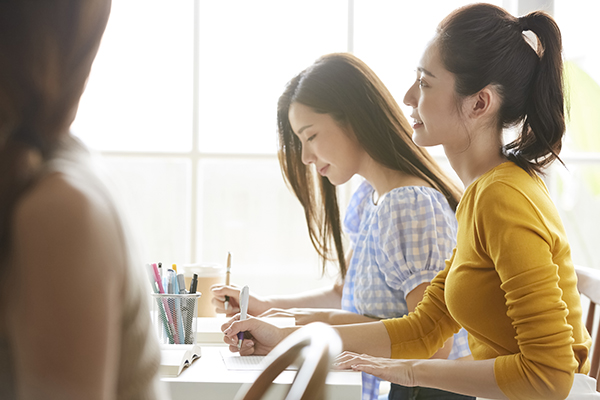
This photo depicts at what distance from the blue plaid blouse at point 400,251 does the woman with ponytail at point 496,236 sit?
0.31 feet

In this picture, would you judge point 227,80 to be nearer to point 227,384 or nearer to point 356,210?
point 356,210

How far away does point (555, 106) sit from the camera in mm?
1088

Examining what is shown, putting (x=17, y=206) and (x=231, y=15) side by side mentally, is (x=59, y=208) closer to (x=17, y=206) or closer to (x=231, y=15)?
(x=17, y=206)

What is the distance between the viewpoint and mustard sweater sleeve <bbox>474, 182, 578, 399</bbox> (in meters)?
0.91

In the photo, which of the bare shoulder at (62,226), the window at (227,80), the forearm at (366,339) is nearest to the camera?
the bare shoulder at (62,226)

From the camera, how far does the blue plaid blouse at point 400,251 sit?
1.34m

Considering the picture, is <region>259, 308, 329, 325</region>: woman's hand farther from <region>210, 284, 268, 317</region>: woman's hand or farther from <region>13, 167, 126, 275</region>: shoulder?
<region>13, 167, 126, 275</region>: shoulder

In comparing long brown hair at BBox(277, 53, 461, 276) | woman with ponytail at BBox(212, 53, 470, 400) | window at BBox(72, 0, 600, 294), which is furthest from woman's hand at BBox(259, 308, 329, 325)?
window at BBox(72, 0, 600, 294)

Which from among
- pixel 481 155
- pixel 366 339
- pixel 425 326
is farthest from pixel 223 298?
pixel 481 155

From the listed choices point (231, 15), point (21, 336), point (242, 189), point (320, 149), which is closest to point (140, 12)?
point (231, 15)

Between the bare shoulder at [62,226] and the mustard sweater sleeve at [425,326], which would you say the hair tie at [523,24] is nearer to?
the mustard sweater sleeve at [425,326]

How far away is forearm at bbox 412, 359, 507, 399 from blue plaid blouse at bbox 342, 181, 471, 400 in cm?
32

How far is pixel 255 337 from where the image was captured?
1.21 meters

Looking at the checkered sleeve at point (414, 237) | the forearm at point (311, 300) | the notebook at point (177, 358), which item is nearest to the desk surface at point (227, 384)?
the notebook at point (177, 358)
